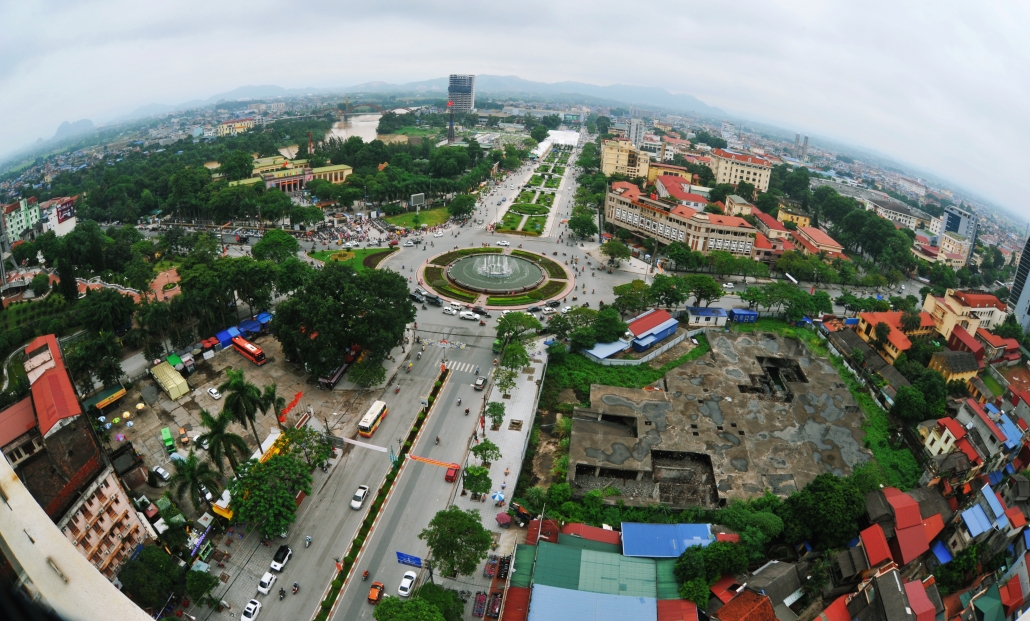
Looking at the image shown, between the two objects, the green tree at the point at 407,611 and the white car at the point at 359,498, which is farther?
the white car at the point at 359,498

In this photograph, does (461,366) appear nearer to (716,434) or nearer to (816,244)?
(716,434)

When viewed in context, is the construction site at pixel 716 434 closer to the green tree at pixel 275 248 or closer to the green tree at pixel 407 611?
the green tree at pixel 407 611


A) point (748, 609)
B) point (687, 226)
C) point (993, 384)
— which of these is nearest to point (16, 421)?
point (748, 609)

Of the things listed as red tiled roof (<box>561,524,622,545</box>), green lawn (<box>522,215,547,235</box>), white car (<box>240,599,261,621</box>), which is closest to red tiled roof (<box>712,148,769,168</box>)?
green lawn (<box>522,215,547,235</box>)

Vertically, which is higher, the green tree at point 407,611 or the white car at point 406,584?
the green tree at point 407,611

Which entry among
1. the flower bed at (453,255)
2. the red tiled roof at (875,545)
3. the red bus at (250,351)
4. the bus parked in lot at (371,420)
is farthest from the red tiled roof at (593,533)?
the flower bed at (453,255)

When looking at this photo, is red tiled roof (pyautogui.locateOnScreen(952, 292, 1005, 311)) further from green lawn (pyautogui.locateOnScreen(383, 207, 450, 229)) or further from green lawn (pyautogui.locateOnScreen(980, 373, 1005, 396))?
green lawn (pyautogui.locateOnScreen(383, 207, 450, 229))
